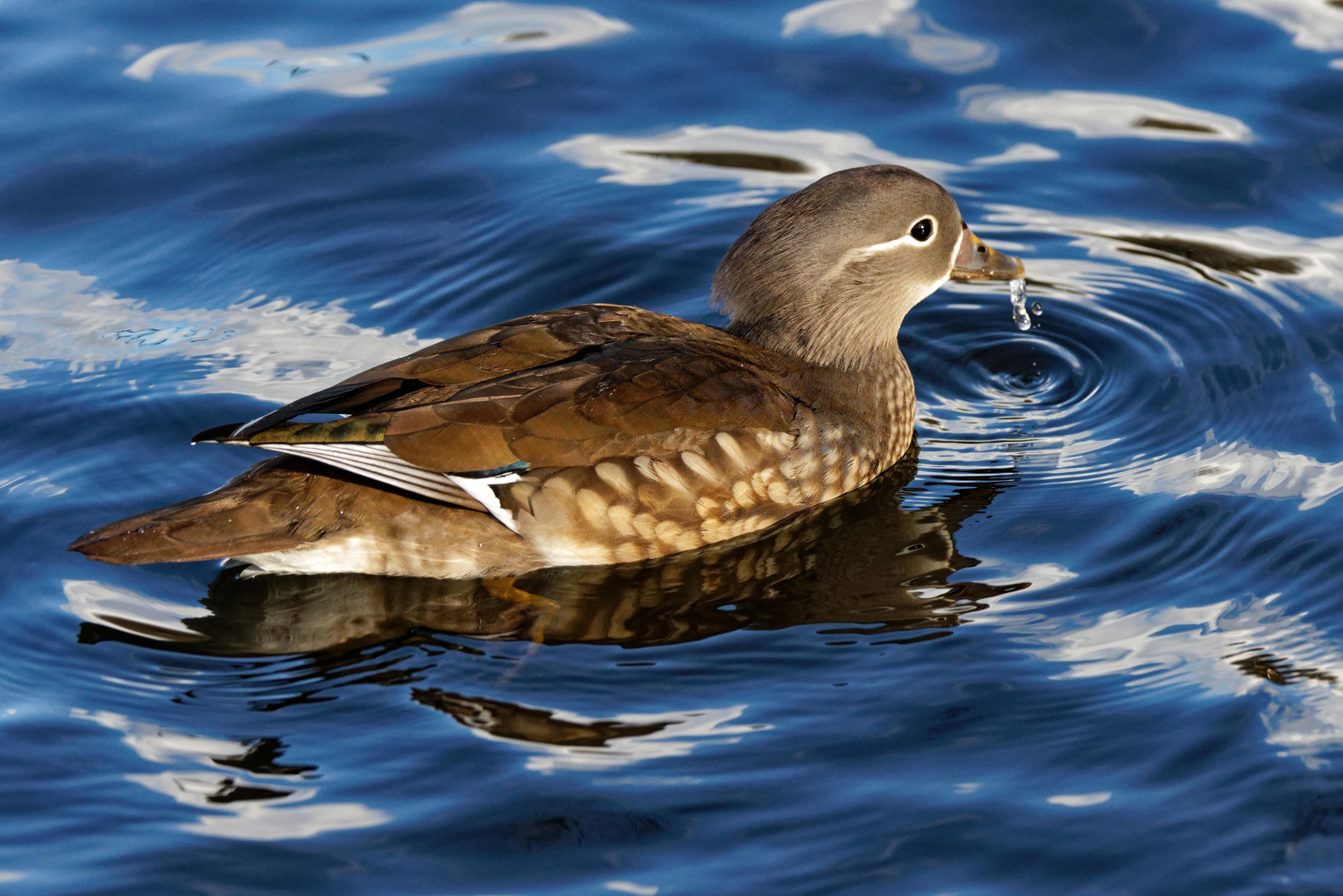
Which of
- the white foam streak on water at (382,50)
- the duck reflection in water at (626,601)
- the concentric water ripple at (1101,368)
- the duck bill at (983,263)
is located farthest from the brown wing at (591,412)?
the white foam streak on water at (382,50)

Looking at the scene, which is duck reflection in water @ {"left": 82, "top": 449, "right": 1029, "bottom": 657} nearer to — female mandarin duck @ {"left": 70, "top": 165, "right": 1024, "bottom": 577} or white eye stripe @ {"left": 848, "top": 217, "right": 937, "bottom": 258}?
female mandarin duck @ {"left": 70, "top": 165, "right": 1024, "bottom": 577}

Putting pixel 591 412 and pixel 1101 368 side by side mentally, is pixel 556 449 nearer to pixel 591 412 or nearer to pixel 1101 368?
pixel 591 412

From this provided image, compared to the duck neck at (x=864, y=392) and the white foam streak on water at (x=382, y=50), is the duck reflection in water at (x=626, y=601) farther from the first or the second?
the white foam streak on water at (x=382, y=50)

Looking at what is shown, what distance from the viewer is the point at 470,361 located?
647cm

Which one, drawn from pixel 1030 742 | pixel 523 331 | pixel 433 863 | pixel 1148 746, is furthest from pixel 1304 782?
pixel 523 331

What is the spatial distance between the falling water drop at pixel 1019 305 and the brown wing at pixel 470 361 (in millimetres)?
1984

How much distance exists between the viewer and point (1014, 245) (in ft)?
30.1

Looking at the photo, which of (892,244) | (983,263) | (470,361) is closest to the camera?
(470,361)

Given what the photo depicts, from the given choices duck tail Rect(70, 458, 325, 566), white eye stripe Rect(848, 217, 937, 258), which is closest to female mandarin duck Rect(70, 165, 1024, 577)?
duck tail Rect(70, 458, 325, 566)

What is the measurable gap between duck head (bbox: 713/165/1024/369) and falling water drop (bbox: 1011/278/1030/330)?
590 millimetres

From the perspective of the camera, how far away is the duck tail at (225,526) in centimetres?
597

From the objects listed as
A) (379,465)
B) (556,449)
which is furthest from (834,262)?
(379,465)

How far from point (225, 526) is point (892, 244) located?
3.37 meters

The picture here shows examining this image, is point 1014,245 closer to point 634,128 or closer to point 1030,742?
point 634,128
